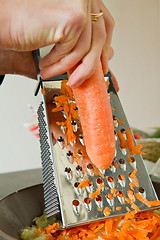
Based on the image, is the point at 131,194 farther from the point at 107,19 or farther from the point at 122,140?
the point at 107,19

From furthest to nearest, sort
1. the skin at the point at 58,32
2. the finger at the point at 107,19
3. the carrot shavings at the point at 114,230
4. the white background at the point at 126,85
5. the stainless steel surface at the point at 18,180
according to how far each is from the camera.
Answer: the white background at the point at 126,85
the stainless steel surface at the point at 18,180
the finger at the point at 107,19
the carrot shavings at the point at 114,230
the skin at the point at 58,32

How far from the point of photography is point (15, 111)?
3555mm

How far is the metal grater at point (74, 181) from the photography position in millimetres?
706

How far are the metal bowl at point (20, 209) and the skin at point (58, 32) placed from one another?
13.6 inches

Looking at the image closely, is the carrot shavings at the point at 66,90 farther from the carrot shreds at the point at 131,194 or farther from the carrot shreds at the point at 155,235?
the carrot shreds at the point at 155,235

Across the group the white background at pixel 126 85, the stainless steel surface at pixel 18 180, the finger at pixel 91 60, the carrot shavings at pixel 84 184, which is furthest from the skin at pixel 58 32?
the white background at pixel 126 85

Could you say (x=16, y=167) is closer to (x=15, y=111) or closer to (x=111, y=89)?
(x=15, y=111)

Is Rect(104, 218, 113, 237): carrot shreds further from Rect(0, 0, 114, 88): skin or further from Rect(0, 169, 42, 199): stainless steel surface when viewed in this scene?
Rect(0, 169, 42, 199): stainless steel surface

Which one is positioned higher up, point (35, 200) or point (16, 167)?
point (35, 200)

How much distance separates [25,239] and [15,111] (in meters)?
2.93

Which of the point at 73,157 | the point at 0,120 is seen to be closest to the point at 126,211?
the point at 73,157

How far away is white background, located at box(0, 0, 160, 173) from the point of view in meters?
3.50

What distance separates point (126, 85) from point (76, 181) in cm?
378

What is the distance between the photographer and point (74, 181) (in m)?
0.75
